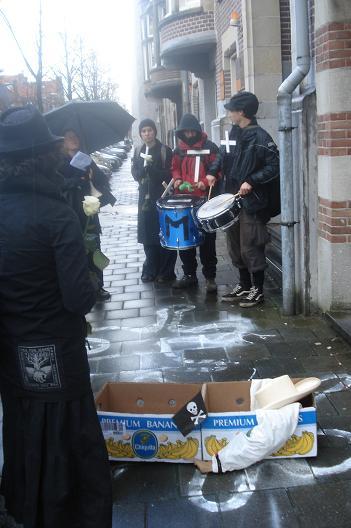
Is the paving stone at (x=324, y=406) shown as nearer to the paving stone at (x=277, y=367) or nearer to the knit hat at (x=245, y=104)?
the paving stone at (x=277, y=367)

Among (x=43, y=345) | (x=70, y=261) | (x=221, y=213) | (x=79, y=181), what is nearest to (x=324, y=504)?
(x=43, y=345)

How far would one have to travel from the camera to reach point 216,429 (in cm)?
354

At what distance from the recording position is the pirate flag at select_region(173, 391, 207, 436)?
3.49 metres

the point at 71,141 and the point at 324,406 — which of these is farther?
the point at 71,141

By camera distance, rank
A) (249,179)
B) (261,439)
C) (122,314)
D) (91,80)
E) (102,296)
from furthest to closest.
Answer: (91,80) < (102,296) < (122,314) < (249,179) < (261,439)

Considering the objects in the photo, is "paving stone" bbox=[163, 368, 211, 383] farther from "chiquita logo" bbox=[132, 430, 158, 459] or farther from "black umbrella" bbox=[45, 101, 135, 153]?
"black umbrella" bbox=[45, 101, 135, 153]

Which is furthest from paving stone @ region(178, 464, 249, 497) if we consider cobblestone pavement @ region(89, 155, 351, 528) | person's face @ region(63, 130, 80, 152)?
person's face @ region(63, 130, 80, 152)

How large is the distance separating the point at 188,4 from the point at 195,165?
10.7 metres

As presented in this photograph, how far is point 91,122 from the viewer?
617cm

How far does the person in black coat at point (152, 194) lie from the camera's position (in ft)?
24.7

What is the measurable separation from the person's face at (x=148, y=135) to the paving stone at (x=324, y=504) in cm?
500

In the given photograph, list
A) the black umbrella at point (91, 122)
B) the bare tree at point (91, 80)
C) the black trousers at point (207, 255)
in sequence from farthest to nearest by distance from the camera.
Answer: the bare tree at point (91, 80) → the black trousers at point (207, 255) → the black umbrella at point (91, 122)

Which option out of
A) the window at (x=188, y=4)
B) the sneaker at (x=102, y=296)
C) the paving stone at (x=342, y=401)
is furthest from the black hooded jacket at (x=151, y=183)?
the window at (x=188, y=4)

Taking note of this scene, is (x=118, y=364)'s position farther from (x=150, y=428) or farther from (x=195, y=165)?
(x=195, y=165)
